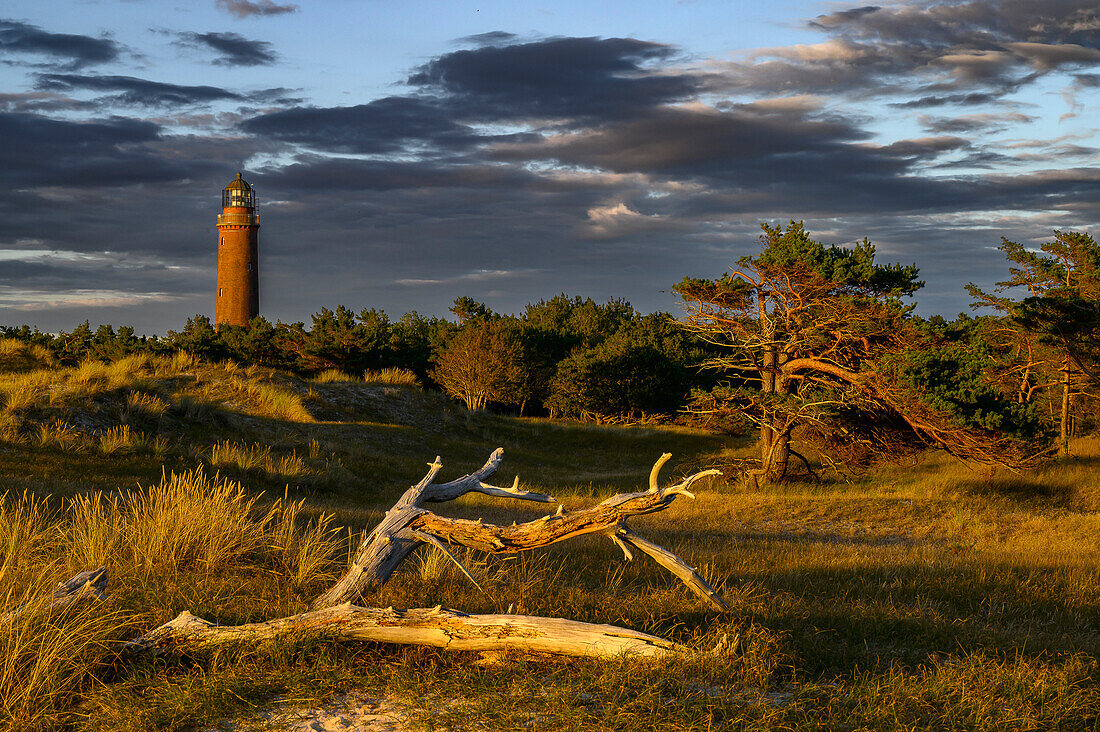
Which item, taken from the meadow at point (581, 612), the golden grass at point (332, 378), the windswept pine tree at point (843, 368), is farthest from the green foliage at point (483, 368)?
the meadow at point (581, 612)

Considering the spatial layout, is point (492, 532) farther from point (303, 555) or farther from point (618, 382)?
point (618, 382)

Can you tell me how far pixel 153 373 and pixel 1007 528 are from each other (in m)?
22.2

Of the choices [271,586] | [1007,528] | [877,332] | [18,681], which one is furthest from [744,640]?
[877,332]

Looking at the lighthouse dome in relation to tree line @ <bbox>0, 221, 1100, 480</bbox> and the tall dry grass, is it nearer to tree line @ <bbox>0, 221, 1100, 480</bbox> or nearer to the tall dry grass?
tree line @ <bbox>0, 221, 1100, 480</bbox>

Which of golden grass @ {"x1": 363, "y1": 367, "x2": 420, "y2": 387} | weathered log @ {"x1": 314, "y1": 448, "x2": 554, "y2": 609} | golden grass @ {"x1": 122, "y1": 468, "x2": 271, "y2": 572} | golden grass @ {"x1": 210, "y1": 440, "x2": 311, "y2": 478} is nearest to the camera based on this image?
weathered log @ {"x1": 314, "y1": 448, "x2": 554, "y2": 609}

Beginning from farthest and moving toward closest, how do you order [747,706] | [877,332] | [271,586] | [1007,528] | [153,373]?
1. [153,373]
2. [877,332]
3. [1007,528]
4. [271,586]
5. [747,706]

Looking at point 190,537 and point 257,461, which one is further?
point 257,461

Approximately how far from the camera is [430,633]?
437cm

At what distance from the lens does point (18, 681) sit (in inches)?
158

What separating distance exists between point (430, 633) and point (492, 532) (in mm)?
676

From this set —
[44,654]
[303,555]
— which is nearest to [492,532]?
[303,555]

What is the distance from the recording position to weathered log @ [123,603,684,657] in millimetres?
4184

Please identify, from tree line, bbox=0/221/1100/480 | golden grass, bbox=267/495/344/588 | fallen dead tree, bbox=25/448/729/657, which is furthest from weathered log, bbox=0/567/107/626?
tree line, bbox=0/221/1100/480

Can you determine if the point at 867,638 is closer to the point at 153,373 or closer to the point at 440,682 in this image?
the point at 440,682
